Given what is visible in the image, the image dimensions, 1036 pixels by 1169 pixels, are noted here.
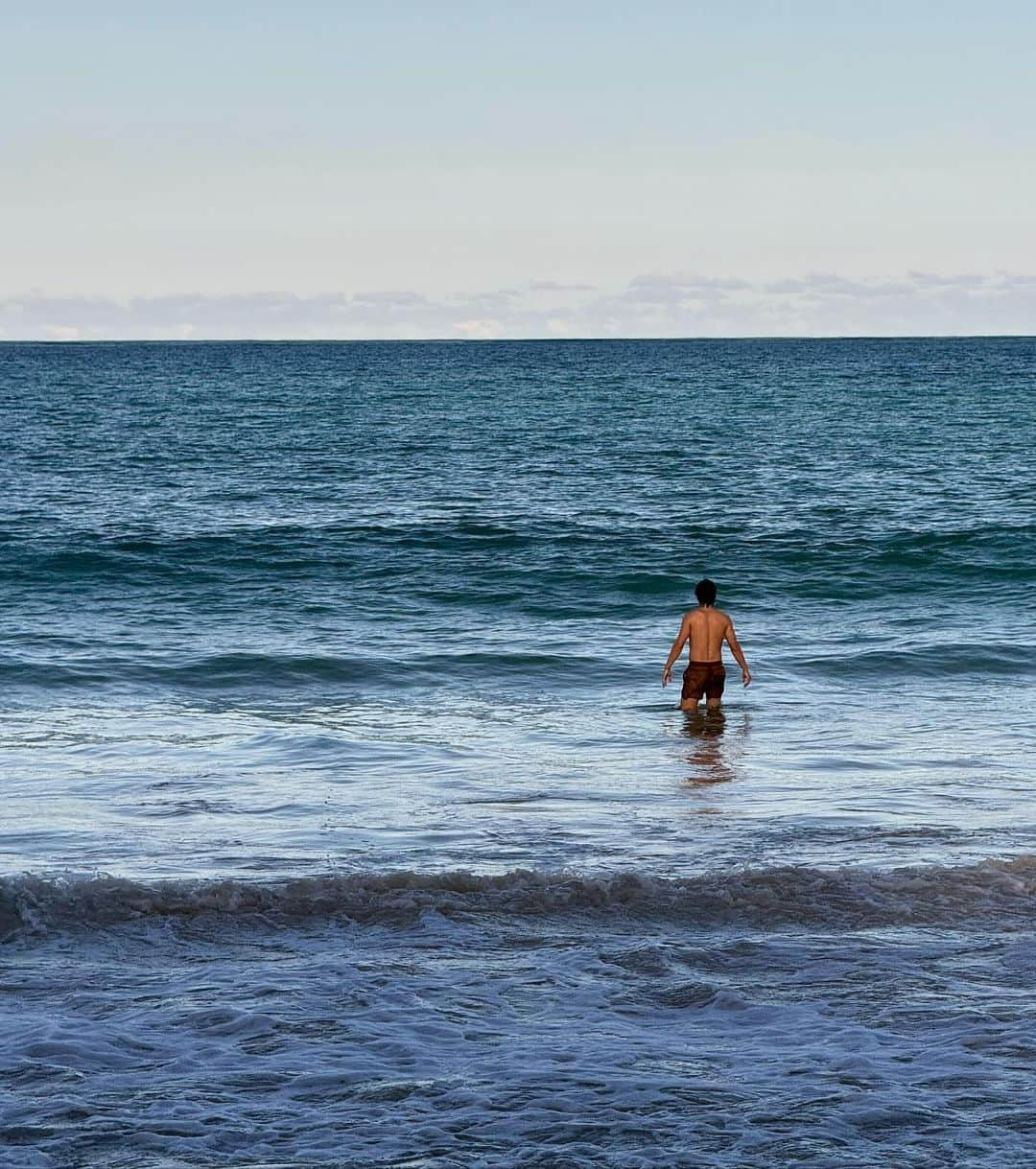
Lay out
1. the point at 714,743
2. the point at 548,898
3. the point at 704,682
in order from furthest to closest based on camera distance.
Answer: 1. the point at 704,682
2. the point at 714,743
3. the point at 548,898

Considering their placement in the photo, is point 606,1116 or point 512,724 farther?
point 512,724

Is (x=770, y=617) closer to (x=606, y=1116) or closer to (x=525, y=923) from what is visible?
(x=525, y=923)

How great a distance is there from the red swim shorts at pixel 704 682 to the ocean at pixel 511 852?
0.41 meters

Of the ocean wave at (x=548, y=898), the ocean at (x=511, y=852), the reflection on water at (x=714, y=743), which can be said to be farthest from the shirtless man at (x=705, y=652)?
the ocean wave at (x=548, y=898)

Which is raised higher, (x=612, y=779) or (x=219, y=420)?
(x=219, y=420)

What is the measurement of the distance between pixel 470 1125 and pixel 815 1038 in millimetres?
1658

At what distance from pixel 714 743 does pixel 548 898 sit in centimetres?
543

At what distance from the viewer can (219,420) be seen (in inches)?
2450

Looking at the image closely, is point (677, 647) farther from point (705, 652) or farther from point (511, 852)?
point (511, 852)

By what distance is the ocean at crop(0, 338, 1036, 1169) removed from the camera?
5547 millimetres

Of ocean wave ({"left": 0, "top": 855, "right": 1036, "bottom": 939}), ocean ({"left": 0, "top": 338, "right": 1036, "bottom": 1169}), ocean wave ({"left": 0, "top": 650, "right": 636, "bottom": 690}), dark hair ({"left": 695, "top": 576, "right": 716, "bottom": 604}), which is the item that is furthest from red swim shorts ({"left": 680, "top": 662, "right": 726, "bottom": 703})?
ocean wave ({"left": 0, "top": 855, "right": 1036, "bottom": 939})

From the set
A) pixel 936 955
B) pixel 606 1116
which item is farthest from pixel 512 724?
pixel 606 1116

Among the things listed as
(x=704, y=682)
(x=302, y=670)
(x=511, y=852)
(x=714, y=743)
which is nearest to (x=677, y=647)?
(x=704, y=682)

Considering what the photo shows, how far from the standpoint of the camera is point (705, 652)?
49.5ft
